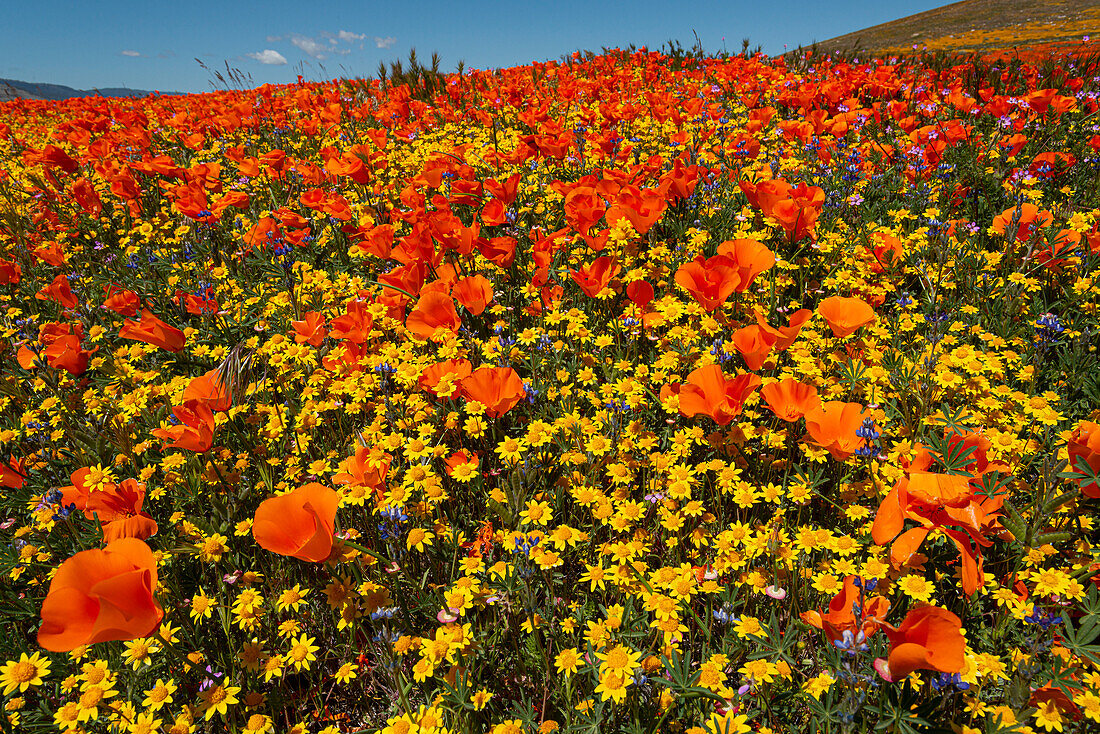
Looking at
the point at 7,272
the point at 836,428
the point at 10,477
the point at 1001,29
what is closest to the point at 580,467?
the point at 836,428

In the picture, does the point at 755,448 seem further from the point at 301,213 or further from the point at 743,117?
the point at 743,117

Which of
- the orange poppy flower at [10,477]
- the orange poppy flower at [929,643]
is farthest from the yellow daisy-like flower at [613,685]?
the orange poppy flower at [10,477]

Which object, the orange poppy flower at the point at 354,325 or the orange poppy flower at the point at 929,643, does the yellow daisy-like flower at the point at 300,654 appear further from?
the orange poppy flower at the point at 929,643

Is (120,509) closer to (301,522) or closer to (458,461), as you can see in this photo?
(301,522)

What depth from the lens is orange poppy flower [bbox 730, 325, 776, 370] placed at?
6.59 feet

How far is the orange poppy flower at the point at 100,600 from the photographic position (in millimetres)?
1129

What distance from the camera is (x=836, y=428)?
177 cm

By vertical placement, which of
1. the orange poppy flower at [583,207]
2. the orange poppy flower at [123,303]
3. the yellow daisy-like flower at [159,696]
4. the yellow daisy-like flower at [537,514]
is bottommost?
the yellow daisy-like flower at [159,696]

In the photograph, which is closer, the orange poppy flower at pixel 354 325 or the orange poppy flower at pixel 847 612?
the orange poppy flower at pixel 847 612

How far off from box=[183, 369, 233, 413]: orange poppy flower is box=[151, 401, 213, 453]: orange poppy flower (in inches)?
1.2

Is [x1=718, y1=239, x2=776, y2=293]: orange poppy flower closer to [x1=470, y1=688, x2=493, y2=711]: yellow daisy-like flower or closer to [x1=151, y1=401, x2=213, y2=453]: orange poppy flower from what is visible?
[x1=470, y1=688, x2=493, y2=711]: yellow daisy-like flower

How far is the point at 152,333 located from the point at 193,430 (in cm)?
87

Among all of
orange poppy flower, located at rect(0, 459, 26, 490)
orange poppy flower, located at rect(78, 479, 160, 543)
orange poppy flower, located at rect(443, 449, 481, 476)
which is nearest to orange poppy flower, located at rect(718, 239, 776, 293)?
orange poppy flower, located at rect(443, 449, 481, 476)

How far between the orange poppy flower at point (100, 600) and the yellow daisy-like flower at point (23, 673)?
66cm
